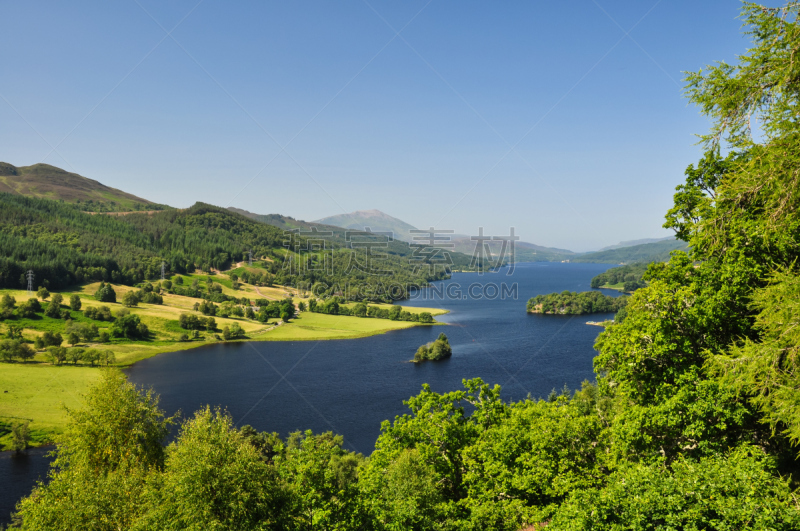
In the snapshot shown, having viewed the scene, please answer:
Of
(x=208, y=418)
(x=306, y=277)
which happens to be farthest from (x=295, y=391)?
(x=306, y=277)

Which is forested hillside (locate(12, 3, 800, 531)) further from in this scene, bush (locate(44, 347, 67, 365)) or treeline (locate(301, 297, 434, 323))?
treeline (locate(301, 297, 434, 323))

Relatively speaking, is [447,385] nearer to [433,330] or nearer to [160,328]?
[433,330]

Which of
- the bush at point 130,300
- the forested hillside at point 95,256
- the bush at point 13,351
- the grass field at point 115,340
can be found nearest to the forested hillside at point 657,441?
the grass field at point 115,340

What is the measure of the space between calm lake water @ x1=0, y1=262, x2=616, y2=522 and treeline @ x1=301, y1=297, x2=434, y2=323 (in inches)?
530

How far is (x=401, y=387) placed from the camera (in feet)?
226

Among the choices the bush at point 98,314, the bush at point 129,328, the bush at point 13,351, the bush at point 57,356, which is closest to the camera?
the bush at point 13,351

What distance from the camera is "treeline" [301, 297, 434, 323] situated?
133000mm

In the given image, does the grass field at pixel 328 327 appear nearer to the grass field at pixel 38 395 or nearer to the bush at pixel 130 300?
the bush at pixel 130 300

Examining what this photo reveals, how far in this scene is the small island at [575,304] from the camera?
136 meters

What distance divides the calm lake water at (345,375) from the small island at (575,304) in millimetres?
18073

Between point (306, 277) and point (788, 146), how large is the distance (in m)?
187

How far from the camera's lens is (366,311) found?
466 feet

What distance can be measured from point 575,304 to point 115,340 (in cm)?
13134

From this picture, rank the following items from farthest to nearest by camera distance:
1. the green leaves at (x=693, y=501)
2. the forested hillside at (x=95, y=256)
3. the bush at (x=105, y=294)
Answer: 1. the forested hillside at (x=95, y=256)
2. the bush at (x=105, y=294)
3. the green leaves at (x=693, y=501)
